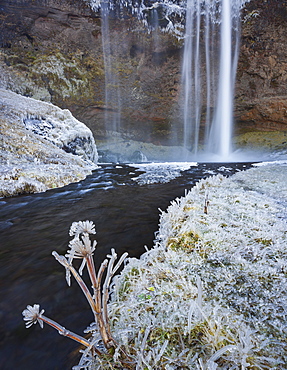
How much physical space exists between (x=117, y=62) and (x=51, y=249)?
28775mm

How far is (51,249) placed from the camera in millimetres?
3086

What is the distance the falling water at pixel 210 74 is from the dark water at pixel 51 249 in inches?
1028

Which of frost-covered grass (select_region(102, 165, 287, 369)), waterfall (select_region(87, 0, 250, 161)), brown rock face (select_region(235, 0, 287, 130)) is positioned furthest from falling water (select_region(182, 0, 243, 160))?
frost-covered grass (select_region(102, 165, 287, 369))

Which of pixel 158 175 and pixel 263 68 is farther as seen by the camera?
pixel 263 68

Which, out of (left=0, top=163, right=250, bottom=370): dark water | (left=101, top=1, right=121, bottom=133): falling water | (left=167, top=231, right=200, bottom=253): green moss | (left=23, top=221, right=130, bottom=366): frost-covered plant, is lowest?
(left=0, top=163, right=250, bottom=370): dark water

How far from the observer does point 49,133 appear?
1291 centimetres

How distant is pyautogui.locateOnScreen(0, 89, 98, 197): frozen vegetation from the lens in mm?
7484

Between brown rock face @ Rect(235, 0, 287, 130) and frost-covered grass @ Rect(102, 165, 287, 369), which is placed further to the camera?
brown rock face @ Rect(235, 0, 287, 130)

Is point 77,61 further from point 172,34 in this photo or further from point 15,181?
point 15,181

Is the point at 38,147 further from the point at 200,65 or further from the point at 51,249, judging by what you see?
the point at 200,65

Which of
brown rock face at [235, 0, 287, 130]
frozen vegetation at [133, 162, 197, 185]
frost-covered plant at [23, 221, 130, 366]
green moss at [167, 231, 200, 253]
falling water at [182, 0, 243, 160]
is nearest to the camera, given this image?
frost-covered plant at [23, 221, 130, 366]

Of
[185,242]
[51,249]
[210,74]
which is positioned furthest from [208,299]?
[210,74]

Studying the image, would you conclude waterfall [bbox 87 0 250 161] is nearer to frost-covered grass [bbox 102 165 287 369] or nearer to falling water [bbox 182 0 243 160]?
falling water [bbox 182 0 243 160]

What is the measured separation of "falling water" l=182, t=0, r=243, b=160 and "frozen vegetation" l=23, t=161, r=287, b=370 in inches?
1151
